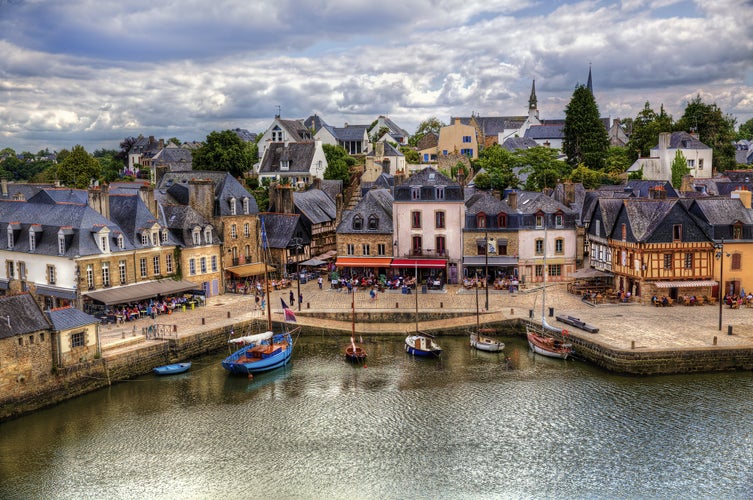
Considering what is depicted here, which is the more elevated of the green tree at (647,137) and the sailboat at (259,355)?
the green tree at (647,137)

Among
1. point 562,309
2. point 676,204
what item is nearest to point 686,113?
point 676,204

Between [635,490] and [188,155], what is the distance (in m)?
99.0

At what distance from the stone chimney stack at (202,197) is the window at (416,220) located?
574 inches

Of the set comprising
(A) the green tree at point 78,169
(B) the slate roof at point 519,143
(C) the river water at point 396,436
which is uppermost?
(B) the slate roof at point 519,143

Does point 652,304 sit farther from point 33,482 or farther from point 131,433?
point 33,482

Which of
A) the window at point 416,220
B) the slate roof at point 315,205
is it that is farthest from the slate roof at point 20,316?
the slate roof at point 315,205

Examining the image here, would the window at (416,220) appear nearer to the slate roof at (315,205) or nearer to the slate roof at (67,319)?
the slate roof at (315,205)

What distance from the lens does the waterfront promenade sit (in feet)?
126

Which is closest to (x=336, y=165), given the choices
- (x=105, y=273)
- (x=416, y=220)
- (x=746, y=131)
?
(x=416, y=220)

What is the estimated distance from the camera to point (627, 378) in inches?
1414

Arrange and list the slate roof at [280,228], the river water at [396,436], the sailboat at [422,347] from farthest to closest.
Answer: the slate roof at [280,228], the sailboat at [422,347], the river water at [396,436]

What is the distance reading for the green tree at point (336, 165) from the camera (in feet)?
257

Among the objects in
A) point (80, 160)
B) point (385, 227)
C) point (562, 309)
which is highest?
point (80, 160)

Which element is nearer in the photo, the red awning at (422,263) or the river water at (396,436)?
the river water at (396,436)
